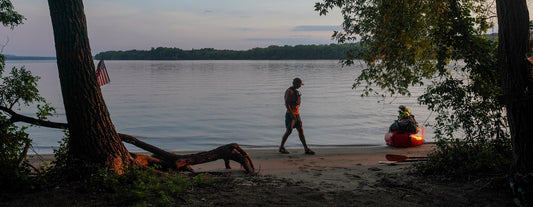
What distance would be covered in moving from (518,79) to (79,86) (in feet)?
20.1

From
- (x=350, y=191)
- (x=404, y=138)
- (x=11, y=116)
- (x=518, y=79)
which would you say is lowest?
(x=404, y=138)

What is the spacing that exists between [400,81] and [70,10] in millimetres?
7164

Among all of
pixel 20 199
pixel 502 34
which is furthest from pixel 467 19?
pixel 20 199

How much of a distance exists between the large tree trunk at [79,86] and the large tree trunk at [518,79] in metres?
5.67

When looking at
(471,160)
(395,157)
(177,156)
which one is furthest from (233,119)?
(471,160)

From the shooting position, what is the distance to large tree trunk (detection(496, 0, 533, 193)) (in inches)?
205

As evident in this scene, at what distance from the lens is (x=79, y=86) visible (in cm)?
564

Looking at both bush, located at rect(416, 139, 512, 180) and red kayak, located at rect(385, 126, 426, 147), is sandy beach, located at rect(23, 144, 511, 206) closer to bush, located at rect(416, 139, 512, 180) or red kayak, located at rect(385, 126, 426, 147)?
bush, located at rect(416, 139, 512, 180)

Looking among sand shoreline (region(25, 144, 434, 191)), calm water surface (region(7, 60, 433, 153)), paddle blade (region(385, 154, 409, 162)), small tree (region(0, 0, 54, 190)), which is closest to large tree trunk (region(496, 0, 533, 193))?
sand shoreline (region(25, 144, 434, 191))

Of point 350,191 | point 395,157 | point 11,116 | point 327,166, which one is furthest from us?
point 395,157

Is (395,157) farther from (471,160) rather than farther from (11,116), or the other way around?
(11,116)

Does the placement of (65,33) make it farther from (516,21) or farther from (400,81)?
(400,81)

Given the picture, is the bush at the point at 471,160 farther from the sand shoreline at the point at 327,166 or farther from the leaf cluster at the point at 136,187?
the leaf cluster at the point at 136,187

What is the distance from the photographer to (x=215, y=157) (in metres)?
7.72
